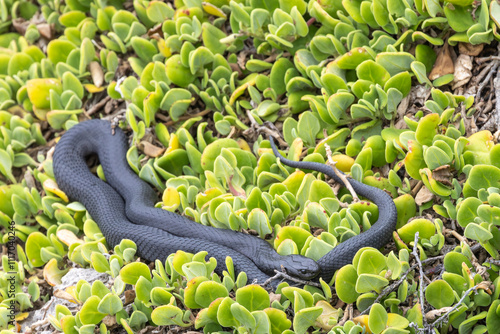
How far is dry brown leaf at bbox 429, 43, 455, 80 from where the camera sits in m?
3.83

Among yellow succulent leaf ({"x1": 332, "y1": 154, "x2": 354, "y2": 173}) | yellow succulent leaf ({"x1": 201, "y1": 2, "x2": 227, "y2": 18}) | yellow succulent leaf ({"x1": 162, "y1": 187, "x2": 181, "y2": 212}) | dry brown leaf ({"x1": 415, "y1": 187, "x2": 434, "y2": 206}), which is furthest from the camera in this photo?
yellow succulent leaf ({"x1": 201, "y1": 2, "x2": 227, "y2": 18})

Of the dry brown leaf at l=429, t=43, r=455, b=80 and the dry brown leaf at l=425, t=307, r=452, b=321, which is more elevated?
the dry brown leaf at l=429, t=43, r=455, b=80

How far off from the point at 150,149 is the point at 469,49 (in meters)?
2.76

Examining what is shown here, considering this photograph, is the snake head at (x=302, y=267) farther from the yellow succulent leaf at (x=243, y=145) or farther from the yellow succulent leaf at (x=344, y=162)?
the yellow succulent leaf at (x=243, y=145)

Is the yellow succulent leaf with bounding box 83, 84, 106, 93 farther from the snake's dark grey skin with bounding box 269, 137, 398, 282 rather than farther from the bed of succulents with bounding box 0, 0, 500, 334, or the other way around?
the snake's dark grey skin with bounding box 269, 137, 398, 282

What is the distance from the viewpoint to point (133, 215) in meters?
4.12

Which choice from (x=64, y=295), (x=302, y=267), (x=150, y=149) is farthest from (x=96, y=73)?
(x=302, y=267)

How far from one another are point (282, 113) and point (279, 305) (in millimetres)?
1950

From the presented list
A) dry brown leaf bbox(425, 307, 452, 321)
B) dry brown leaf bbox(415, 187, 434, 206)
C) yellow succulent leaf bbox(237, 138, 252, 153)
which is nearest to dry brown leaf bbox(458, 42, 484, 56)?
dry brown leaf bbox(415, 187, 434, 206)

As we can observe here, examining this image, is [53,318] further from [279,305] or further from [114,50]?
[114,50]

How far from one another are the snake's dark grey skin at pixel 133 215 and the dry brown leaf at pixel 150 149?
22 cm

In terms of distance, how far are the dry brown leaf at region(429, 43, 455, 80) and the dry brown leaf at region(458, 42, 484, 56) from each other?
0.31ft

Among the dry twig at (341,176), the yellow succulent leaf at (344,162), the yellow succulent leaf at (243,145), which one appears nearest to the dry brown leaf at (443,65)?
the yellow succulent leaf at (344,162)

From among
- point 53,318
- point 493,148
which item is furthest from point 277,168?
point 53,318
